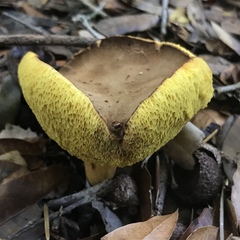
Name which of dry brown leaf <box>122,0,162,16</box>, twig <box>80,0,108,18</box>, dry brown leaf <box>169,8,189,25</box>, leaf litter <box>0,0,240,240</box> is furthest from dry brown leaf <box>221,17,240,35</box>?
twig <box>80,0,108,18</box>

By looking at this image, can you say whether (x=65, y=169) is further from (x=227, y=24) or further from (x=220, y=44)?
(x=227, y=24)

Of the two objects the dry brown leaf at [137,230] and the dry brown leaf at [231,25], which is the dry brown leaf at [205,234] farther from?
the dry brown leaf at [231,25]

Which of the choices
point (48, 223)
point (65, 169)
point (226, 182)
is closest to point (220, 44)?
point (226, 182)


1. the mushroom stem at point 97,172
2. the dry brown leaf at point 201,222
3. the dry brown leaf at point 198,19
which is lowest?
→ the mushroom stem at point 97,172

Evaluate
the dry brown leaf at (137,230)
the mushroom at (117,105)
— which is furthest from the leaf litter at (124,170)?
the mushroom at (117,105)

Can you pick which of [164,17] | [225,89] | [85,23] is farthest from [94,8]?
[225,89]

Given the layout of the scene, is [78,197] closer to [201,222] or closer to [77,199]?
[77,199]

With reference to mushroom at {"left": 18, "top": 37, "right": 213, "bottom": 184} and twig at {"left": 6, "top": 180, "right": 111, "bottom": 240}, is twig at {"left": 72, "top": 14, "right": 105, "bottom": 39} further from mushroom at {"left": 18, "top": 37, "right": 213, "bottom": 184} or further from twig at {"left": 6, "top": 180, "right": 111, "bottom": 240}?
twig at {"left": 6, "top": 180, "right": 111, "bottom": 240}
